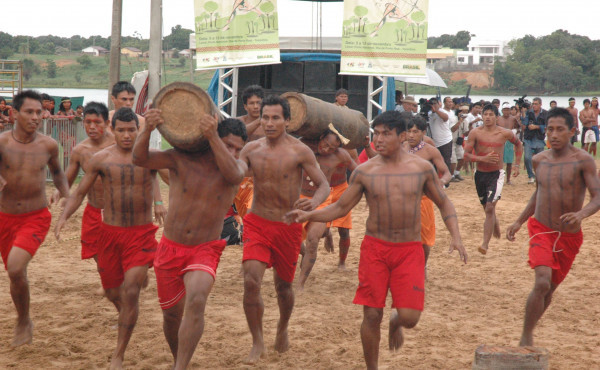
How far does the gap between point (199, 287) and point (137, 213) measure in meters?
1.20

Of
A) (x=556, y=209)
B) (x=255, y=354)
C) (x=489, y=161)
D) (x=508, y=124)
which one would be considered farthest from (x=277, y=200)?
(x=508, y=124)

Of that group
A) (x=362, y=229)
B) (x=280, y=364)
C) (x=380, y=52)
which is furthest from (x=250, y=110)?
(x=380, y=52)

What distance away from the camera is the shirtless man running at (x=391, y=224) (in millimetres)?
5086

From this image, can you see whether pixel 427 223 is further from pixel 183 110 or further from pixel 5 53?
pixel 5 53

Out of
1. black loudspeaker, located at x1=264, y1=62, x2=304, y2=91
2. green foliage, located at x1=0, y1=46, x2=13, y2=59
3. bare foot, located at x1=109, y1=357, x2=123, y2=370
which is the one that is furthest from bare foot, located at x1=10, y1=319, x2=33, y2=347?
green foliage, located at x1=0, y1=46, x2=13, y2=59

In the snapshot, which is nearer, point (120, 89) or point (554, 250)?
point (554, 250)

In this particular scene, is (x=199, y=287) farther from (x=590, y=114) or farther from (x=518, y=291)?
(x=590, y=114)

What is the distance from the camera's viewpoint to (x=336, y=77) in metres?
16.8

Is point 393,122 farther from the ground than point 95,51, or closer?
closer

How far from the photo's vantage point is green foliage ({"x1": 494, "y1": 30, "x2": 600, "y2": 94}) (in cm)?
3738

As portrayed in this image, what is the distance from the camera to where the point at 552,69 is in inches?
1470

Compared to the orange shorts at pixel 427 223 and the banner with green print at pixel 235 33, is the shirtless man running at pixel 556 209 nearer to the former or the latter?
the orange shorts at pixel 427 223

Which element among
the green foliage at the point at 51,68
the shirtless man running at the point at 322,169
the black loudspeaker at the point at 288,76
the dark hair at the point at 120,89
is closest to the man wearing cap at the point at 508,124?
the black loudspeaker at the point at 288,76

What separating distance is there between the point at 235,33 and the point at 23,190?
351 inches
